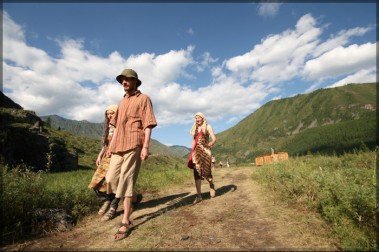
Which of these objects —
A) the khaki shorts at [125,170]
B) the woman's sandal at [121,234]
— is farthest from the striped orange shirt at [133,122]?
the woman's sandal at [121,234]

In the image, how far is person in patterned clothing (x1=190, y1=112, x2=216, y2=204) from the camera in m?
7.49

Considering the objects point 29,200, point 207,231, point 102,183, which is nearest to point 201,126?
point 102,183

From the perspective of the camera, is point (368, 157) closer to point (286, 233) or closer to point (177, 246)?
point (286, 233)

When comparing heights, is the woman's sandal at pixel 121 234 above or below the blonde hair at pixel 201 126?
below

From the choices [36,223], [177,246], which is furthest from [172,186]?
[177,246]

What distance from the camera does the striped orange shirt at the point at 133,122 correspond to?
4898mm

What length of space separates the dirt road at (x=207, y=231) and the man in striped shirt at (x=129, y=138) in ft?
2.08

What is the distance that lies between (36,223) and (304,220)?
4.36 m

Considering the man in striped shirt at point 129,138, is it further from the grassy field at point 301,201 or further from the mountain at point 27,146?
the mountain at point 27,146

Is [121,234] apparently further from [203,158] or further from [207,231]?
[203,158]

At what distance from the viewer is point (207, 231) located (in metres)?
4.39

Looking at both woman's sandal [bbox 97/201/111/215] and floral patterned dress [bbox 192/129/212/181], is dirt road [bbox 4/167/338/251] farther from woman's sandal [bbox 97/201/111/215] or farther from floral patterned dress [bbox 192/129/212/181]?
floral patterned dress [bbox 192/129/212/181]

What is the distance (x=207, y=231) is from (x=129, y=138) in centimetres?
200

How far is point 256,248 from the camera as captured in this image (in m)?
3.54
